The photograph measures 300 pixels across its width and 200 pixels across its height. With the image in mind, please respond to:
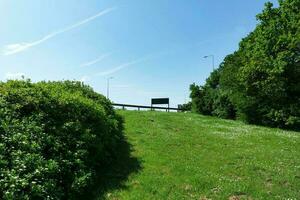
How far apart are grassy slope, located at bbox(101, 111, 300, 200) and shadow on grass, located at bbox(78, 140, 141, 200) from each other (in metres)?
0.27

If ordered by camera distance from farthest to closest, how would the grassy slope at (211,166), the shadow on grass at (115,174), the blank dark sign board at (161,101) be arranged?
1. the blank dark sign board at (161,101)
2. the grassy slope at (211,166)
3. the shadow on grass at (115,174)

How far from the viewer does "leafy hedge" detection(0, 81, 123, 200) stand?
9688mm

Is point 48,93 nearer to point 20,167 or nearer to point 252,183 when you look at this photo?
point 20,167

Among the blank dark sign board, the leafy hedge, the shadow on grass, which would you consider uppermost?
the blank dark sign board

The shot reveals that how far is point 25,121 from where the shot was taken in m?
11.9

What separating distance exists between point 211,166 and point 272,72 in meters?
19.5

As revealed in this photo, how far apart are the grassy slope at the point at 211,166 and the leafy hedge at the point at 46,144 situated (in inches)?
54.3

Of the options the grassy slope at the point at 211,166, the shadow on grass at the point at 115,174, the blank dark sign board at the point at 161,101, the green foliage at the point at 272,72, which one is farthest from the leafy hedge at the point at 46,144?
the blank dark sign board at the point at 161,101

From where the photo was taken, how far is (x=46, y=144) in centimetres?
1166

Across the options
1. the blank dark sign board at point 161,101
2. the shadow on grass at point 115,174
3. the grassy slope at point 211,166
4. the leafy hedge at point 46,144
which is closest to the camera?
the leafy hedge at point 46,144

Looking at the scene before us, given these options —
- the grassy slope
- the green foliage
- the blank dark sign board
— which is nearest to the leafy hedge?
the grassy slope

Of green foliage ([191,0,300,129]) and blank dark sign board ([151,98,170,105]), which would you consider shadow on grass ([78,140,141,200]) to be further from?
blank dark sign board ([151,98,170,105])

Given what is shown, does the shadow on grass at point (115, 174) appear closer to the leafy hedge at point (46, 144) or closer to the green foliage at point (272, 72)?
the leafy hedge at point (46, 144)

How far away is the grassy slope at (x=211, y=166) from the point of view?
12594 millimetres
